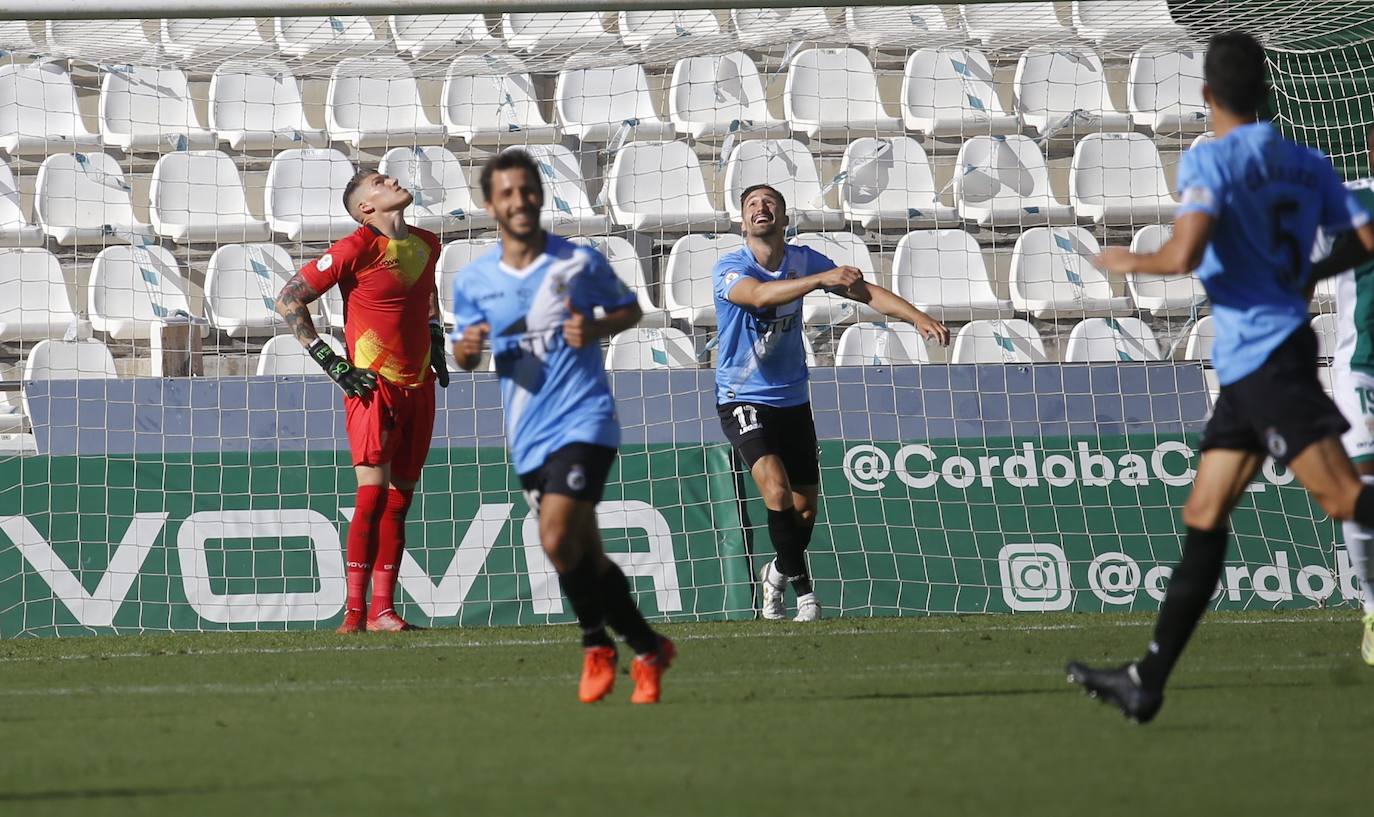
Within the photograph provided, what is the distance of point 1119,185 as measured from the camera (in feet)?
40.6

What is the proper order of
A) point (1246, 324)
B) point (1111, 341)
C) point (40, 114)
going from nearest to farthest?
1. point (1246, 324)
2. point (1111, 341)
3. point (40, 114)

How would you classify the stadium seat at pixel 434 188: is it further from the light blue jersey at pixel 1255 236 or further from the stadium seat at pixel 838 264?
the light blue jersey at pixel 1255 236

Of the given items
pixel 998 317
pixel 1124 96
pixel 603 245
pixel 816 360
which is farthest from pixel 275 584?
pixel 1124 96

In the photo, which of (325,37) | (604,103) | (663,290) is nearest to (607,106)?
(604,103)

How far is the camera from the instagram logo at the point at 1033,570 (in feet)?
31.0

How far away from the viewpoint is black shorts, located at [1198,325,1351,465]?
4344 millimetres

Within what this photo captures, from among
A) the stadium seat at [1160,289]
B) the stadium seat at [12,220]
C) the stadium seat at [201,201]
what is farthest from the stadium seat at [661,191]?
the stadium seat at [12,220]

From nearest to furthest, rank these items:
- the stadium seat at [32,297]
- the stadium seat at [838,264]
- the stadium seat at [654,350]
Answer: the stadium seat at [654,350]
the stadium seat at [32,297]
the stadium seat at [838,264]

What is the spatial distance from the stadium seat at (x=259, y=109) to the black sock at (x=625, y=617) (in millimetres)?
7964

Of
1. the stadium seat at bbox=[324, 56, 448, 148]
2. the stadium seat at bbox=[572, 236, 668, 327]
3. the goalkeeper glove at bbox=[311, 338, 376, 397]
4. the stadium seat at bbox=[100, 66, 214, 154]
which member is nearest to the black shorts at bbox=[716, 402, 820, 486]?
the goalkeeper glove at bbox=[311, 338, 376, 397]

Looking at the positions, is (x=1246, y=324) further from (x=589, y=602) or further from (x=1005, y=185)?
(x=1005, y=185)

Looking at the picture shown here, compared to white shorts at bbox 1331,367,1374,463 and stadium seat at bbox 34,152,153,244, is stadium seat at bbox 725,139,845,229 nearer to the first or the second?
stadium seat at bbox 34,152,153,244

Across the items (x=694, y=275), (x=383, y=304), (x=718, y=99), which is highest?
(x=718, y=99)

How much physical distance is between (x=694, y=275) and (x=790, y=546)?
11.9ft
